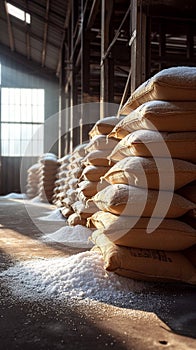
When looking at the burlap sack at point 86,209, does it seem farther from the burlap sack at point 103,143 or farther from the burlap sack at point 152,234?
the burlap sack at point 152,234

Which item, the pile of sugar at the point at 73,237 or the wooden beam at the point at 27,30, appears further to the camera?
the wooden beam at the point at 27,30

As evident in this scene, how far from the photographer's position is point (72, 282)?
2492mm

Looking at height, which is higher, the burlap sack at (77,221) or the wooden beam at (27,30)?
the wooden beam at (27,30)

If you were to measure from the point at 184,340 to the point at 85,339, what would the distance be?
450mm

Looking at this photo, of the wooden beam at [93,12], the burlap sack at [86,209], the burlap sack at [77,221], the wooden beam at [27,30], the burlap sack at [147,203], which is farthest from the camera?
the wooden beam at [27,30]

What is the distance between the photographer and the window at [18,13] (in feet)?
40.4

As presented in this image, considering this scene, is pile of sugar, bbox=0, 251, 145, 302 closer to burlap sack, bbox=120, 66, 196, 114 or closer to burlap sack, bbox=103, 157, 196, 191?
burlap sack, bbox=103, 157, 196, 191

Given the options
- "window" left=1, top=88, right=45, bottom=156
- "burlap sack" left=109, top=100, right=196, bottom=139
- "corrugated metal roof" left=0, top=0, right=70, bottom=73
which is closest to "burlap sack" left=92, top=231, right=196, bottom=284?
"burlap sack" left=109, top=100, right=196, bottom=139

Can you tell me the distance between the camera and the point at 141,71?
14.2 feet

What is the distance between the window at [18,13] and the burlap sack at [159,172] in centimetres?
1109

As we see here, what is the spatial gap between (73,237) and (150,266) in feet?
6.87

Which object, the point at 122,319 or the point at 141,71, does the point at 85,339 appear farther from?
the point at 141,71

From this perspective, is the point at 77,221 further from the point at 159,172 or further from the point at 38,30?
the point at 38,30

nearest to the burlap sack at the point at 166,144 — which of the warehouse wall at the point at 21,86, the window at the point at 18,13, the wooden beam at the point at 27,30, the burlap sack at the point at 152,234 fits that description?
the burlap sack at the point at 152,234
